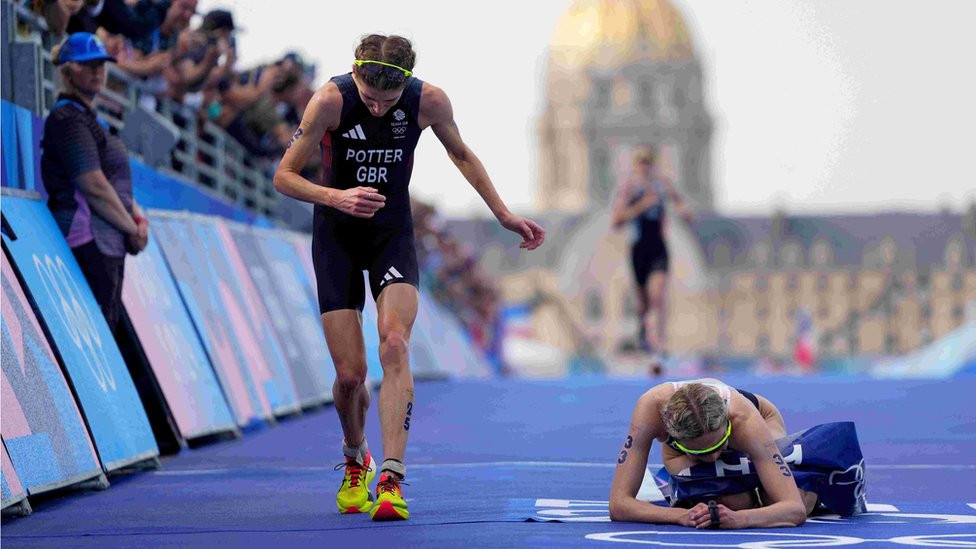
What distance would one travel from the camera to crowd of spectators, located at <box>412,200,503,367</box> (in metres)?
40.3

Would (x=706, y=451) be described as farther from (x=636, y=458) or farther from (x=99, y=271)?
(x=99, y=271)

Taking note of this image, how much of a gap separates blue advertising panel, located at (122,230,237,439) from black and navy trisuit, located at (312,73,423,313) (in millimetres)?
3131

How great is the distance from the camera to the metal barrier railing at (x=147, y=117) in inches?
437

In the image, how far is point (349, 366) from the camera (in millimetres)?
8570

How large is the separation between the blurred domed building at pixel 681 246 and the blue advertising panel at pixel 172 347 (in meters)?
134

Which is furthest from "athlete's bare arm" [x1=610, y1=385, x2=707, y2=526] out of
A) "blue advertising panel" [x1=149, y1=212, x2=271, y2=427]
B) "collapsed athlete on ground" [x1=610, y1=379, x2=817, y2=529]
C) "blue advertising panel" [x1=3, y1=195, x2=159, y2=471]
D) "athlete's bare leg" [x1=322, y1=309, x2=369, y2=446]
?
"blue advertising panel" [x1=149, y1=212, x2=271, y2=427]

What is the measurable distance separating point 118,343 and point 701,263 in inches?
5997

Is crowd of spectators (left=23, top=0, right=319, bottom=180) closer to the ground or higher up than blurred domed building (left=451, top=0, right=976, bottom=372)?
higher up

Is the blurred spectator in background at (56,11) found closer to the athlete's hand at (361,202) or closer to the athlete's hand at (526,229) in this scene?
the athlete's hand at (526,229)

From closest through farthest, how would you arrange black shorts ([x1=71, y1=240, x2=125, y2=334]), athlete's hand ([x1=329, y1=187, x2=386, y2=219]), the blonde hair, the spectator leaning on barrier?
the blonde hair
athlete's hand ([x1=329, y1=187, x2=386, y2=219])
the spectator leaning on barrier
black shorts ([x1=71, y1=240, x2=125, y2=334])

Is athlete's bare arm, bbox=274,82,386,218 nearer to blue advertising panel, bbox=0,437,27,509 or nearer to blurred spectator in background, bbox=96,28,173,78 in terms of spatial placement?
blue advertising panel, bbox=0,437,27,509

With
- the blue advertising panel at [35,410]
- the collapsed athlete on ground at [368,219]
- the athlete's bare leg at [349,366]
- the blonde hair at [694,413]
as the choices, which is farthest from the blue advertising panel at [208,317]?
the blonde hair at [694,413]

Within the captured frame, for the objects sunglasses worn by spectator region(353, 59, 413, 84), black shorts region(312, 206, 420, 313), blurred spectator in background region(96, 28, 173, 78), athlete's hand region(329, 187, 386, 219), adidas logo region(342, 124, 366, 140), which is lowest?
black shorts region(312, 206, 420, 313)

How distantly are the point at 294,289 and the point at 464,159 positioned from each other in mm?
10322
